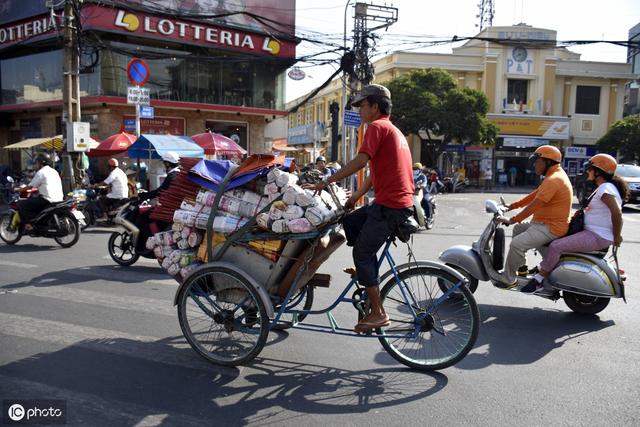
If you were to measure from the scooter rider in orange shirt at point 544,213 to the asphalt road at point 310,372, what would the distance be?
63cm

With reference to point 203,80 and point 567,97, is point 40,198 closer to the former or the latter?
point 203,80

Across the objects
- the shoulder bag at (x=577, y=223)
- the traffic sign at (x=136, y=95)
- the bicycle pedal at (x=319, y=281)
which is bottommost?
the bicycle pedal at (x=319, y=281)

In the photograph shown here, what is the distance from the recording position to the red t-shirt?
143 inches

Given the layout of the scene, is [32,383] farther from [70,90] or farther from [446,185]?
[446,185]

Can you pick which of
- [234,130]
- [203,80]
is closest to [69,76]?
[203,80]

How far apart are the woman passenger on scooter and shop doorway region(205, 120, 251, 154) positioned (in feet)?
68.1

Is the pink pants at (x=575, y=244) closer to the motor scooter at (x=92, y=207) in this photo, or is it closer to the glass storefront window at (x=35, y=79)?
the motor scooter at (x=92, y=207)

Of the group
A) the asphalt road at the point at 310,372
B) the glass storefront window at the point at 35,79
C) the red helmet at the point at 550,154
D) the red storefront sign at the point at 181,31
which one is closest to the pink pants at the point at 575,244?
the asphalt road at the point at 310,372

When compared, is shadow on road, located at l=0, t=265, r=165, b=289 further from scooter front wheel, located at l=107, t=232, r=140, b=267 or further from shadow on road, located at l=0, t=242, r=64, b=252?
shadow on road, located at l=0, t=242, r=64, b=252

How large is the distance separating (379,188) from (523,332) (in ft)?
7.56

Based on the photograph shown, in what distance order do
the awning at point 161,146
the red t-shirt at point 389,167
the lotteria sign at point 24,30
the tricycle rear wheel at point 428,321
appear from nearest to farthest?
the red t-shirt at point 389,167 → the tricycle rear wheel at point 428,321 → the awning at point 161,146 → the lotteria sign at point 24,30

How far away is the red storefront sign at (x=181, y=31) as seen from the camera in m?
20.3

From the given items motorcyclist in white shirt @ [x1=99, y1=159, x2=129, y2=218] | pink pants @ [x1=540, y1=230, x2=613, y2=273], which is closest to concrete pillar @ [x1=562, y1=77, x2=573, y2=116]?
motorcyclist in white shirt @ [x1=99, y1=159, x2=129, y2=218]

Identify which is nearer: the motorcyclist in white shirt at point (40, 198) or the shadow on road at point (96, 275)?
the shadow on road at point (96, 275)
